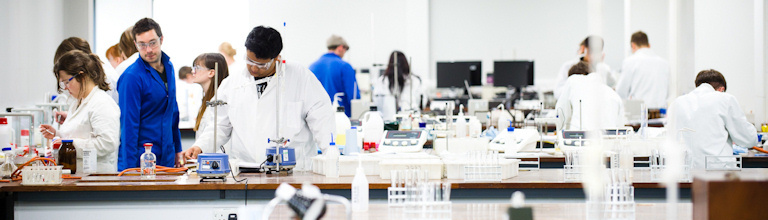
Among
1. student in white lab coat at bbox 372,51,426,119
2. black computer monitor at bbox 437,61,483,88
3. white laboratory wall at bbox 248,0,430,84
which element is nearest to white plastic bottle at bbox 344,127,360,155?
student in white lab coat at bbox 372,51,426,119

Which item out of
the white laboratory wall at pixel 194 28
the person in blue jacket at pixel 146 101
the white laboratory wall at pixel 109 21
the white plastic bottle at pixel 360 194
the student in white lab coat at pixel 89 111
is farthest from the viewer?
the white laboratory wall at pixel 194 28

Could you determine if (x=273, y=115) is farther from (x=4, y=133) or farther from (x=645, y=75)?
(x=645, y=75)

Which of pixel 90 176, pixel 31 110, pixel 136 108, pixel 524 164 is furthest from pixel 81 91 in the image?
pixel 524 164

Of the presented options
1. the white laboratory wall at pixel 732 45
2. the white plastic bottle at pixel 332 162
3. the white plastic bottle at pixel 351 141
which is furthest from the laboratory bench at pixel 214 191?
the white laboratory wall at pixel 732 45

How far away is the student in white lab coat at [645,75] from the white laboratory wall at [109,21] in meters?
5.30

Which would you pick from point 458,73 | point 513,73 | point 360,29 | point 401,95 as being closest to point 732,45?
point 401,95

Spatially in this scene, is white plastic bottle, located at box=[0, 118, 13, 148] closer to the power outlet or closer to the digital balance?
the power outlet

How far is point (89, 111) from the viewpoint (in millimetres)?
3672

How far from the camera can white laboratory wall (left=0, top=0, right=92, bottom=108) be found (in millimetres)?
5594

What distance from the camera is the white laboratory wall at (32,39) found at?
5594 millimetres

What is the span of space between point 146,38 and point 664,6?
8.62m

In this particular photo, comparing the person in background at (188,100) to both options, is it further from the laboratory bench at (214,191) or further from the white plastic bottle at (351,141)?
the laboratory bench at (214,191)

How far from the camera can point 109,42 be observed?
830 cm

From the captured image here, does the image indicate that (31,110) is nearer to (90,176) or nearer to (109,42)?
(90,176)
